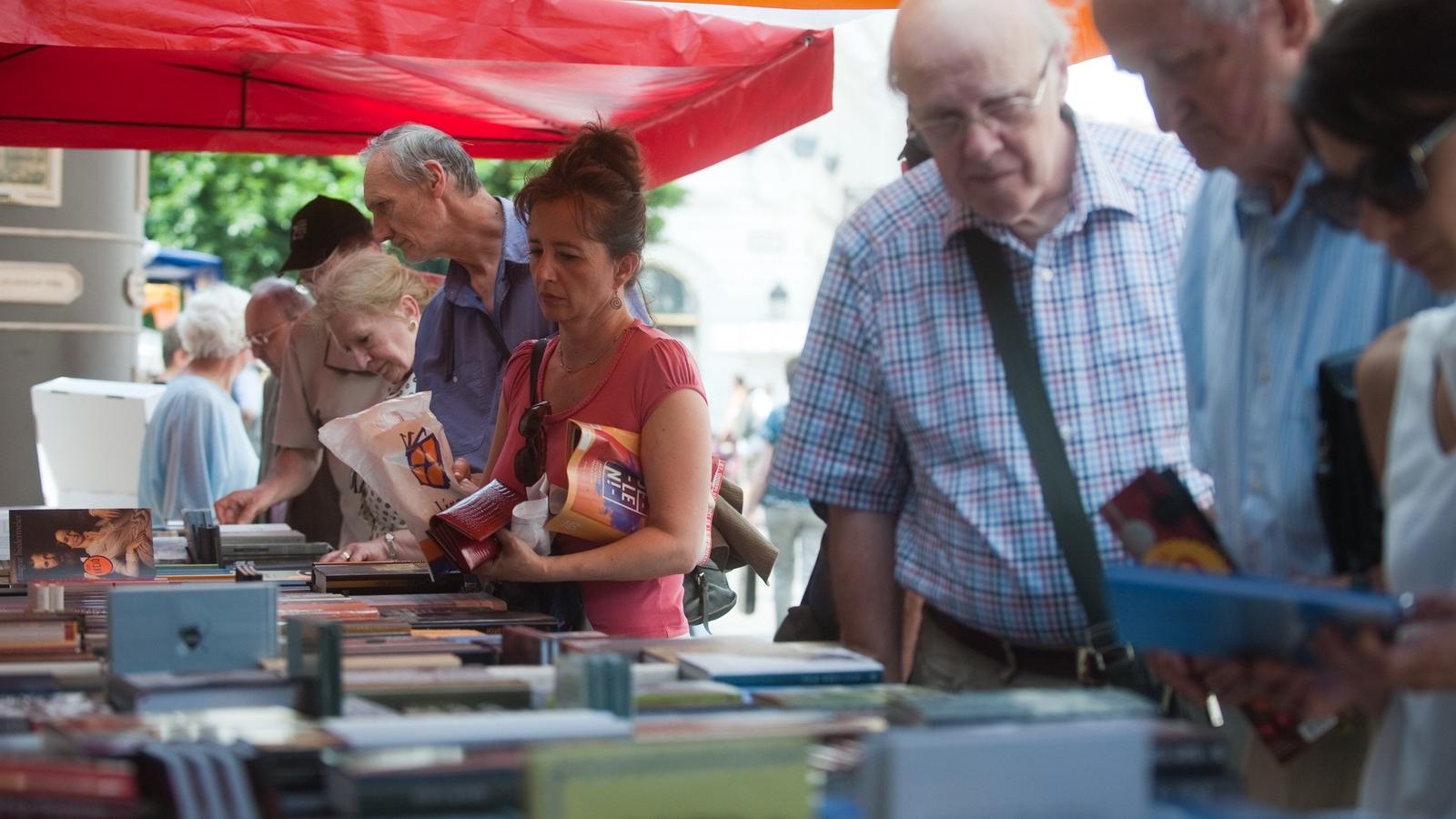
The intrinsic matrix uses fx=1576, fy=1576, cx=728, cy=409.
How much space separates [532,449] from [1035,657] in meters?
1.15

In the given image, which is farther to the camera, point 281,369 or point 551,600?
point 281,369

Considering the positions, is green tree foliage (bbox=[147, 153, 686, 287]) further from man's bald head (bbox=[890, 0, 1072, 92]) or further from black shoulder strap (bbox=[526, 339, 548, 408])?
man's bald head (bbox=[890, 0, 1072, 92])

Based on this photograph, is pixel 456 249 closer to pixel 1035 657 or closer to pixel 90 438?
pixel 1035 657

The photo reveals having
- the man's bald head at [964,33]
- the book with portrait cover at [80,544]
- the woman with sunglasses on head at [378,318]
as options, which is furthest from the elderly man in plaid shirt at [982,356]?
the woman with sunglasses on head at [378,318]

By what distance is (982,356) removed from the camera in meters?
2.19

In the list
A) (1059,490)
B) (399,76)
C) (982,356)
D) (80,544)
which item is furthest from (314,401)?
(1059,490)

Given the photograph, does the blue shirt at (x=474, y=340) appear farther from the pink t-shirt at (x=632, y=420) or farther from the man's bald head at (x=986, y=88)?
the man's bald head at (x=986, y=88)

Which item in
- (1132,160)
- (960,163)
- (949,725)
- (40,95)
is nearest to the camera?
(949,725)

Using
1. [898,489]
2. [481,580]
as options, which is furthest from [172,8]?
[898,489]

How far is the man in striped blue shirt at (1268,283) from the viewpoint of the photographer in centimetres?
181

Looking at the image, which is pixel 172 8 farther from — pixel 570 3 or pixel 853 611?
pixel 853 611

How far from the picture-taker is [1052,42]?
2.09m

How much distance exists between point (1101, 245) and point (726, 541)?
5.71 ft

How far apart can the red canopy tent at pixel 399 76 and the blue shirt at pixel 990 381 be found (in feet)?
6.10
